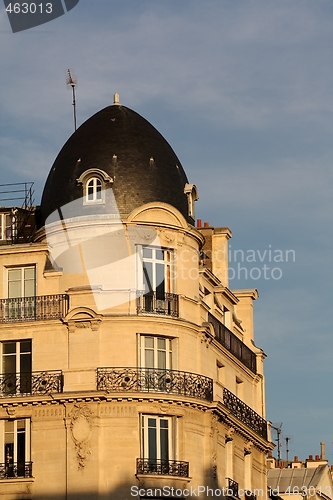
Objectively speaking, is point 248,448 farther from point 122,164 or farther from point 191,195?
point 122,164

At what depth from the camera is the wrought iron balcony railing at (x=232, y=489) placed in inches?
1994

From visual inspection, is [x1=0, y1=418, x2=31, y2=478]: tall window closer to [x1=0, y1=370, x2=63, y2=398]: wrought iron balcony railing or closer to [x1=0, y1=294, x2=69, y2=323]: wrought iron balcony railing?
[x1=0, y1=370, x2=63, y2=398]: wrought iron balcony railing

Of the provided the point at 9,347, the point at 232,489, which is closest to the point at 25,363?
the point at 9,347

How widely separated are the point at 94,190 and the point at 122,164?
1.48 m

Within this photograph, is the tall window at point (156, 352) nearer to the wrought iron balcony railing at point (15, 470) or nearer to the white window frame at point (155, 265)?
the white window frame at point (155, 265)

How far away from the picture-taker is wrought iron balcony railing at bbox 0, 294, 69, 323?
1903 inches

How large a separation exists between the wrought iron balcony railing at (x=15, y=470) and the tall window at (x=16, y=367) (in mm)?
2605

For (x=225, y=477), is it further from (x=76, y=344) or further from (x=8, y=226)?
(x=8, y=226)

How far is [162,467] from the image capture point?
152ft

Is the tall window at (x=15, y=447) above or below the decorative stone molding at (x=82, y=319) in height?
below

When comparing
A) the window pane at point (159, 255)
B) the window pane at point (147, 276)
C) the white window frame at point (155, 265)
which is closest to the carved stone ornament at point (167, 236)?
the white window frame at point (155, 265)


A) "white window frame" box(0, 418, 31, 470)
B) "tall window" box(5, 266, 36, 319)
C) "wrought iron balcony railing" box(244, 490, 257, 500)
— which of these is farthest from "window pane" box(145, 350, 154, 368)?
"wrought iron balcony railing" box(244, 490, 257, 500)

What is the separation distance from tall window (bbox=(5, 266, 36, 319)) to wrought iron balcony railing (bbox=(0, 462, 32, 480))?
5.49m

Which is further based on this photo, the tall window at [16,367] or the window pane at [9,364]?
the window pane at [9,364]
